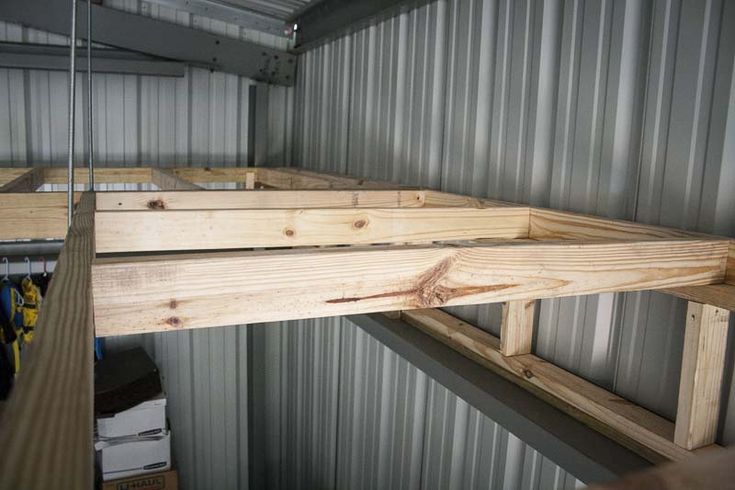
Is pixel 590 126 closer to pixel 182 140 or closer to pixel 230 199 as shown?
pixel 230 199

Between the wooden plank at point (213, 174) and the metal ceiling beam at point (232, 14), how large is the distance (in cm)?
165

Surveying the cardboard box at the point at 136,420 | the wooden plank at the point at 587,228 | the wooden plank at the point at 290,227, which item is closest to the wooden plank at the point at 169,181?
the wooden plank at the point at 290,227

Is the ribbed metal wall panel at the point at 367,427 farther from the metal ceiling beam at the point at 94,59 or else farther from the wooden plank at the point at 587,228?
the metal ceiling beam at the point at 94,59

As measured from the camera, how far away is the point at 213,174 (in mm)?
4988

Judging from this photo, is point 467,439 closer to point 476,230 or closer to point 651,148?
point 476,230

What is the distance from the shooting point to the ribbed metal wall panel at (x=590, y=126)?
210 centimetres

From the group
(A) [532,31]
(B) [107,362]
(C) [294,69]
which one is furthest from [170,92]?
(A) [532,31]

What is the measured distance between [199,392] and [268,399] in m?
0.71

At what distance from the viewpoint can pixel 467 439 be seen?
3.43m

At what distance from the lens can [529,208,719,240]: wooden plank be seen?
2.08m

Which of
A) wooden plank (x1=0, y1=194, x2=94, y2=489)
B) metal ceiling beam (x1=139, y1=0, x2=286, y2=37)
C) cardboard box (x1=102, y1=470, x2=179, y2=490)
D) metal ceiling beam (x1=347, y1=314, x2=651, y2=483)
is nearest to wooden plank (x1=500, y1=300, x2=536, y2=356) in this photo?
metal ceiling beam (x1=347, y1=314, x2=651, y2=483)

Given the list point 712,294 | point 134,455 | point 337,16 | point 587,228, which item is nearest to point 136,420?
point 134,455

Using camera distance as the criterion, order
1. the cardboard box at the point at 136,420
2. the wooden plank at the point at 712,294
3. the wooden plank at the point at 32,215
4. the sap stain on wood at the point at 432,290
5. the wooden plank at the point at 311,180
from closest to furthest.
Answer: the sap stain on wood at the point at 432,290 → the wooden plank at the point at 712,294 → the wooden plank at the point at 32,215 → the wooden plank at the point at 311,180 → the cardboard box at the point at 136,420

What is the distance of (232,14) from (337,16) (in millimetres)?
1480
